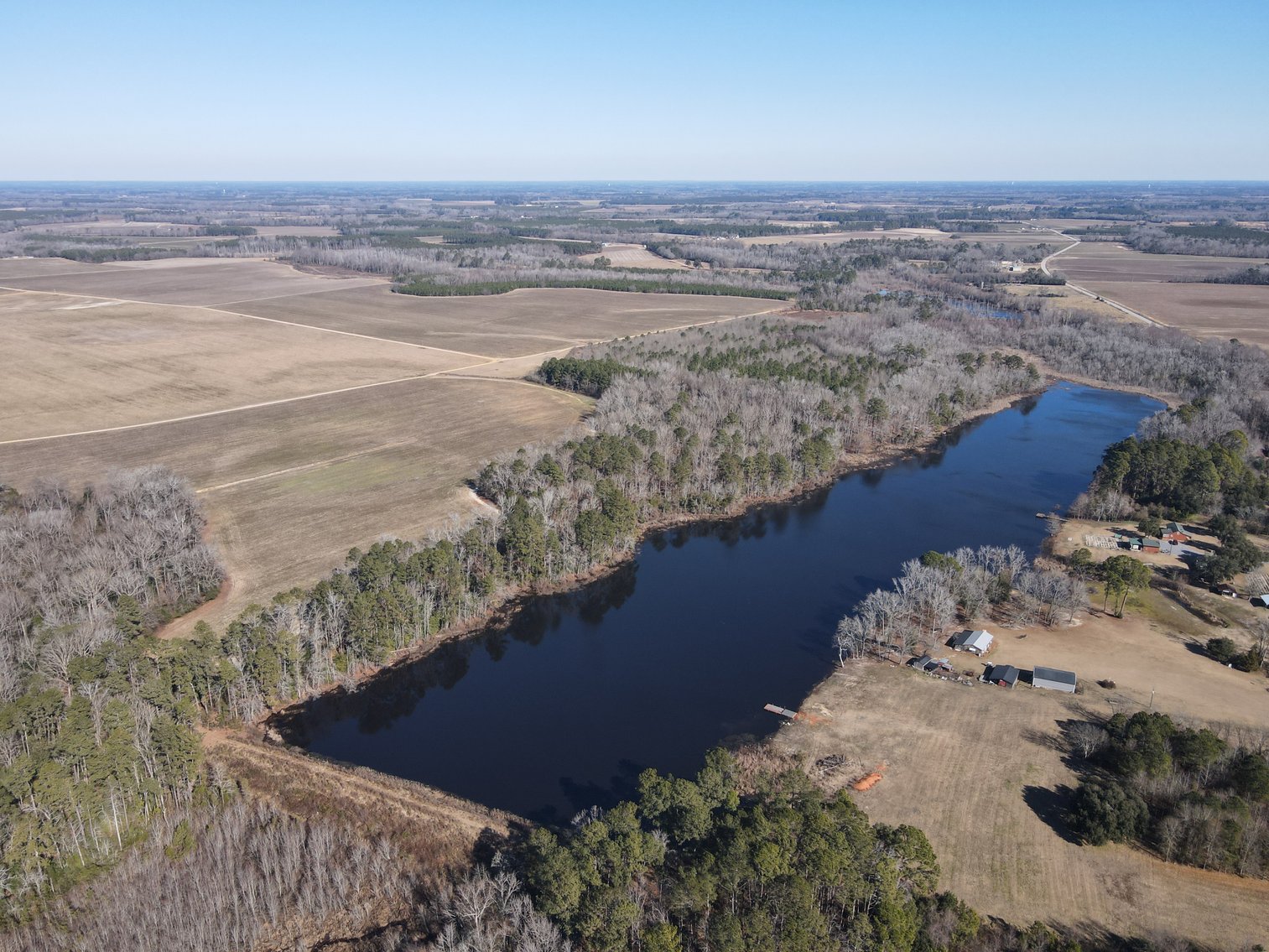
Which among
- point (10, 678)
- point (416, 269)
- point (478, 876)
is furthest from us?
point (416, 269)

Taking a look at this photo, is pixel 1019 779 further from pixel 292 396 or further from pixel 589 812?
pixel 292 396

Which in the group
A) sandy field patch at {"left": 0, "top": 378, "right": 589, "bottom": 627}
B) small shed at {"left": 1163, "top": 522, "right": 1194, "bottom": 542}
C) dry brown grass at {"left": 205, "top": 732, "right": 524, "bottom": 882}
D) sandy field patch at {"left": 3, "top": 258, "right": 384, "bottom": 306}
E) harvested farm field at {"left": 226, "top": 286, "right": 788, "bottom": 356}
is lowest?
dry brown grass at {"left": 205, "top": 732, "right": 524, "bottom": 882}

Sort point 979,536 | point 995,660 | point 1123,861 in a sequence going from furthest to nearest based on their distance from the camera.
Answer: point 979,536, point 995,660, point 1123,861

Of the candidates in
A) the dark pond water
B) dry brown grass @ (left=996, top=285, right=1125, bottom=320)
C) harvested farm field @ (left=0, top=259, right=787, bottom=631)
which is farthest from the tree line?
dry brown grass @ (left=996, top=285, right=1125, bottom=320)

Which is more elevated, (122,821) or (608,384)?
(608,384)

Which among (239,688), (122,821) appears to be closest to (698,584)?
(239,688)

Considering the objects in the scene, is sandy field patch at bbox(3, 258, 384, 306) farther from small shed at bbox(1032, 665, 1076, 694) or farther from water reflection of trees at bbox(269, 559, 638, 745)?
small shed at bbox(1032, 665, 1076, 694)

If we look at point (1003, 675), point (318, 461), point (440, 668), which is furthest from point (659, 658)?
point (318, 461)

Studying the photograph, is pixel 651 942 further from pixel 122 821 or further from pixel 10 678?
pixel 10 678
